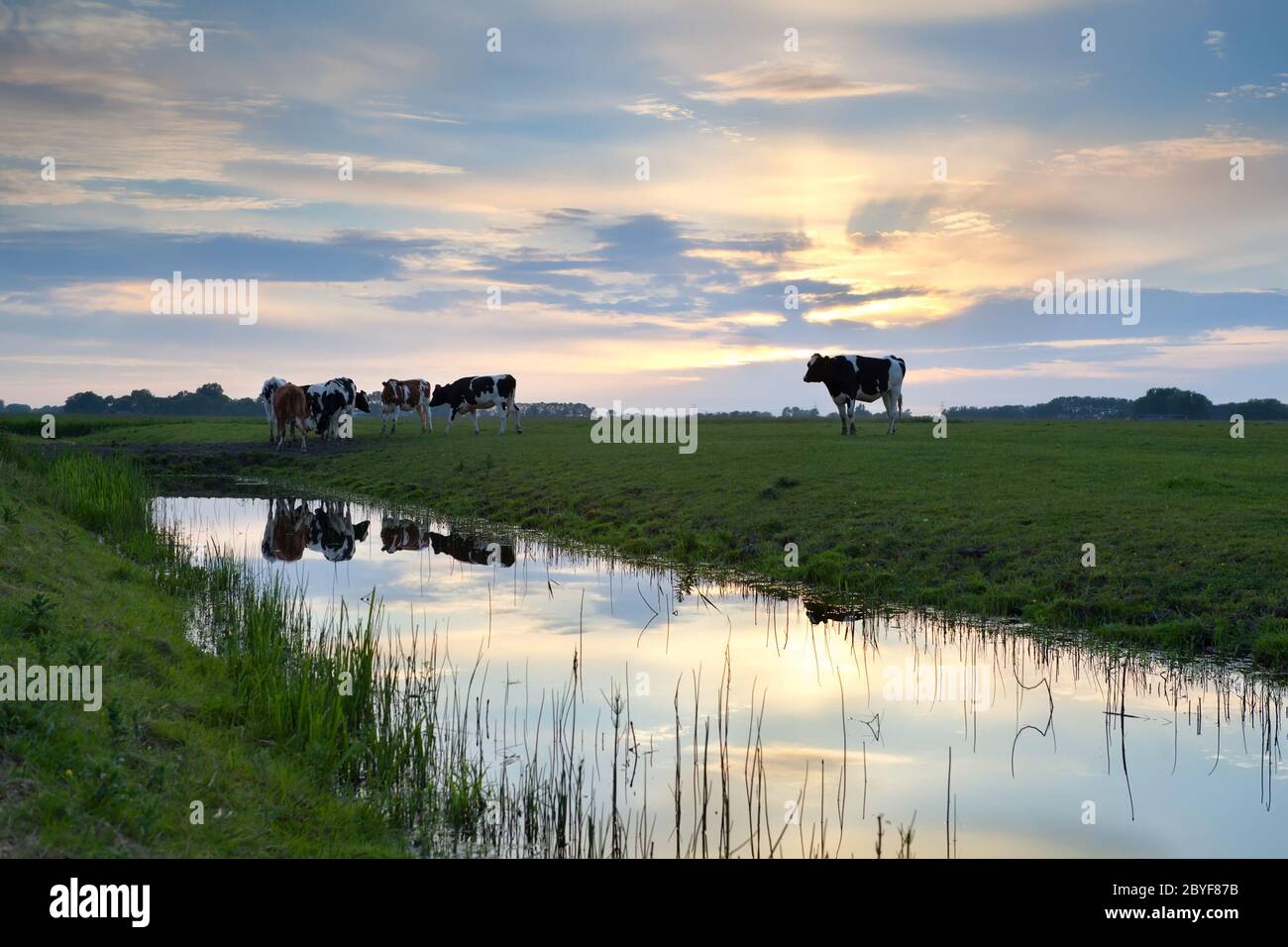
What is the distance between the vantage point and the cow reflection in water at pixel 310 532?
23297mm

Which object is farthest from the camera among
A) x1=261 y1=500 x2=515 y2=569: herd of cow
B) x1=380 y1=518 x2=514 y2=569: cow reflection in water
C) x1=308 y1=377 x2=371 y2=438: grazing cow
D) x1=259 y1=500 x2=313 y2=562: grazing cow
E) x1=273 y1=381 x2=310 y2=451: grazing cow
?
x1=308 y1=377 x2=371 y2=438: grazing cow

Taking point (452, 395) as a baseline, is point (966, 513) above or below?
below

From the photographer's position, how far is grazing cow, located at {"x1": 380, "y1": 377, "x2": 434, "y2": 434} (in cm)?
5978

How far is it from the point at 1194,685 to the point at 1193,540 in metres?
5.79

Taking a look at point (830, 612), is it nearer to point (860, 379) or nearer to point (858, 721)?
point (858, 721)

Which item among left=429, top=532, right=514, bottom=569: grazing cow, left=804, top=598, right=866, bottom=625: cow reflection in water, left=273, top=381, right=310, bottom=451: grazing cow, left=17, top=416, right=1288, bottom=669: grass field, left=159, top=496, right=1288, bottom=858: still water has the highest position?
left=273, top=381, right=310, bottom=451: grazing cow

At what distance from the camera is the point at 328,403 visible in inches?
2163

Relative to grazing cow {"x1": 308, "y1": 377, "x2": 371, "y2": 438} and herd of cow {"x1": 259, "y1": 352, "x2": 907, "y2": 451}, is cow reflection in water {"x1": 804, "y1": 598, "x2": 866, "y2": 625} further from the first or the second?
grazing cow {"x1": 308, "y1": 377, "x2": 371, "y2": 438}

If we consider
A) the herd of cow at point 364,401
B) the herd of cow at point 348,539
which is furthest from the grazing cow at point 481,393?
the herd of cow at point 348,539

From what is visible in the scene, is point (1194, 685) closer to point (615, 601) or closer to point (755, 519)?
point (615, 601)

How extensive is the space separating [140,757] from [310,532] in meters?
19.9

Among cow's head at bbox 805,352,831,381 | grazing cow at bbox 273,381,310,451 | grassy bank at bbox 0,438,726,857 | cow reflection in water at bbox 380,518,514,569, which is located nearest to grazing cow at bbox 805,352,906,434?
cow's head at bbox 805,352,831,381

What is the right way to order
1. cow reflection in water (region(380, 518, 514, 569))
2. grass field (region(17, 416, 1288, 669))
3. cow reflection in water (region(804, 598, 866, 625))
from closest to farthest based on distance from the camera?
grass field (region(17, 416, 1288, 669)) → cow reflection in water (region(804, 598, 866, 625)) → cow reflection in water (region(380, 518, 514, 569))

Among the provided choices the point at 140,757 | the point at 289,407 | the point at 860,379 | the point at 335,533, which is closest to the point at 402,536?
the point at 335,533
